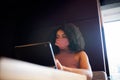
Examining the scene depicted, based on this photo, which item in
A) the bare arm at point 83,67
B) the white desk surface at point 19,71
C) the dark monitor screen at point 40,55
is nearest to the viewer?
the white desk surface at point 19,71

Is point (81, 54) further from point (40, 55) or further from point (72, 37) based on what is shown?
point (40, 55)

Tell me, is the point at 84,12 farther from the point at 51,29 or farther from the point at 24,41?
the point at 24,41

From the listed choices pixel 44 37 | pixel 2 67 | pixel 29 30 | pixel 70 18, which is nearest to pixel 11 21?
pixel 29 30

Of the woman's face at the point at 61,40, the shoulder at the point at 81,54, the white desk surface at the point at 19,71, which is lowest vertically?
the shoulder at the point at 81,54

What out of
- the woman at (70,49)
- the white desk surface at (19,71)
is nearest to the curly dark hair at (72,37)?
the woman at (70,49)

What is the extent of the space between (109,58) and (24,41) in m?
0.63

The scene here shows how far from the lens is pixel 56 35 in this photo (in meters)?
1.32

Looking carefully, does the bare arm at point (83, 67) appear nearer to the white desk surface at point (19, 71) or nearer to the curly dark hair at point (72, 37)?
the curly dark hair at point (72, 37)

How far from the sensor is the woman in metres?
1.22

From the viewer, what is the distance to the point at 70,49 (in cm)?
128

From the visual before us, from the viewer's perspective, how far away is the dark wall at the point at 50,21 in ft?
4.04

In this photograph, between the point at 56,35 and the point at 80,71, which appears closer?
the point at 80,71

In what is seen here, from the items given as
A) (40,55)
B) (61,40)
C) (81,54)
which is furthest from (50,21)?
(40,55)

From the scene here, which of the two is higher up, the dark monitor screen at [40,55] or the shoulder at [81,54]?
the dark monitor screen at [40,55]
